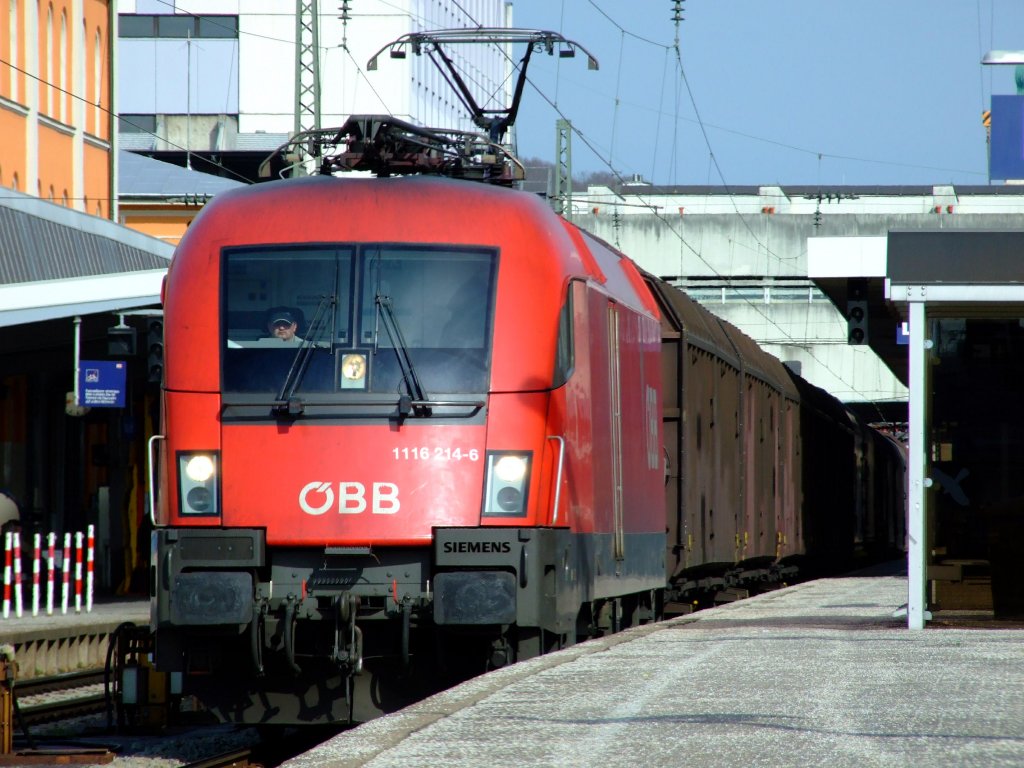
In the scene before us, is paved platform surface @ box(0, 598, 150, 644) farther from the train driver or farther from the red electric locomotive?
the train driver

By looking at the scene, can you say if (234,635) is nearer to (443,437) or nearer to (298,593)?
(298,593)

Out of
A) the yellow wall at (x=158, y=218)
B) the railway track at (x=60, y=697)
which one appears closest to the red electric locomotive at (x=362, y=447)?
the railway track at (x=60, y=697)

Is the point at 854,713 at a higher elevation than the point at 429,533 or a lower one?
lower

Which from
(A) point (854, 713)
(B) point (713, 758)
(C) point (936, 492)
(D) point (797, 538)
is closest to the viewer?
(B) point (713, 758)

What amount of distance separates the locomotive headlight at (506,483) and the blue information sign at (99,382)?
12815mm

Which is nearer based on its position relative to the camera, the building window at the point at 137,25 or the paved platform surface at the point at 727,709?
the paved platform surface at the point at 727,709

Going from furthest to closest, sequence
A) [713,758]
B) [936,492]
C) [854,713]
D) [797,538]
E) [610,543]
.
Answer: [797,538] < [936,492] < [610,543] < [854,713] < [713,758]

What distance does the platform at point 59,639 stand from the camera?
16.6 metres

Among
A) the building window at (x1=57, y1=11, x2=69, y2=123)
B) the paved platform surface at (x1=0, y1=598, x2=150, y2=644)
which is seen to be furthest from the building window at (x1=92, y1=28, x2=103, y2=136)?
the paved platform surface at (x1=0, y1=598, x2=150, y2=644)

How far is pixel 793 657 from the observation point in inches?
395

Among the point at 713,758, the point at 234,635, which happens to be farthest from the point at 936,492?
the point at 713,758

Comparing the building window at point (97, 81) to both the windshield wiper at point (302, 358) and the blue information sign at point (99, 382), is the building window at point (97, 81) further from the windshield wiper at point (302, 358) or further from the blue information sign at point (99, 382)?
the windshield wiper at point (302, 358)

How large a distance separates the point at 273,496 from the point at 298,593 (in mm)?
554

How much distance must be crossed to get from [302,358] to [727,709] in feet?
11.5
